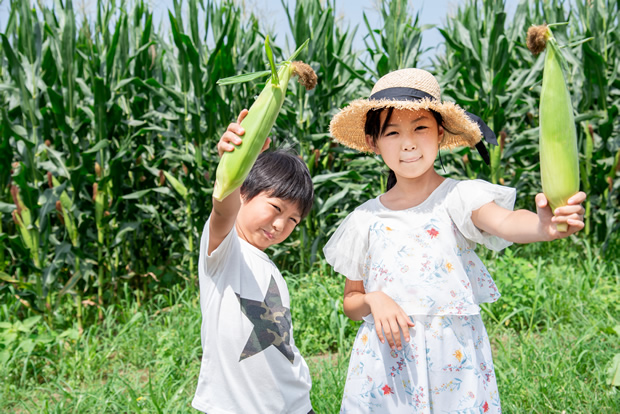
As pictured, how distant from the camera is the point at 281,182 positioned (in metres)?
1.61

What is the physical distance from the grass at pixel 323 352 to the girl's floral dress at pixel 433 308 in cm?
96

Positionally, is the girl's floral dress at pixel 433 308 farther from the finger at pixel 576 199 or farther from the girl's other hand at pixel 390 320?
the finger at pixel 576 199

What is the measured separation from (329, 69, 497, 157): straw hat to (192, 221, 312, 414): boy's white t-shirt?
0.54 metres

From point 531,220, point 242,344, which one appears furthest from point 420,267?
point 242,344

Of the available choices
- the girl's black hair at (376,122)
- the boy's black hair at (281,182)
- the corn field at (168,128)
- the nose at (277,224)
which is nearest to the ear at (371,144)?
the girl's black hair at (376,122)

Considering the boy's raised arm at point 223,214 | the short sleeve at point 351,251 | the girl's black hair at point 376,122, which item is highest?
the girl's black hair at point 376,122

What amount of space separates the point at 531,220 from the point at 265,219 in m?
0.77

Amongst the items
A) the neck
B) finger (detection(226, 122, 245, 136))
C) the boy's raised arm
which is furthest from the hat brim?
finger (detection(226, 122, 245, 136))

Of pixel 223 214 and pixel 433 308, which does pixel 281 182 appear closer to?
pixel 223 214

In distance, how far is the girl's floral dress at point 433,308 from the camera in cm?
136

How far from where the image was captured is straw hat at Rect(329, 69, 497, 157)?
1415 millimetres

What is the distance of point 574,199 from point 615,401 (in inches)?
69.1

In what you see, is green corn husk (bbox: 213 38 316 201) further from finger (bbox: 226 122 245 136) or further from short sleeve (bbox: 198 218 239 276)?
short sleeve (bbox: 198 218 239 276)

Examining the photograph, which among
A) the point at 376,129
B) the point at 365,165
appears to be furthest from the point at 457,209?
the point at 365,165
